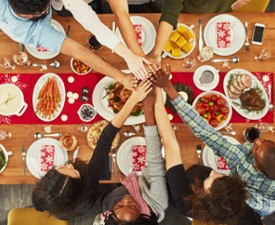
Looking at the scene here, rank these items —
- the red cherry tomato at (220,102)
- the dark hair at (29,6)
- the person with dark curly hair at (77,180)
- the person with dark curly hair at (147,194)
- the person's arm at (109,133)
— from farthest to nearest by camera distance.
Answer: the red cherry tomato at (220,102), the person's arm at (109,133), the person with dark curly hair at (147,194), the person with dark curly hair at (77,180), the dark hair at (29,6)

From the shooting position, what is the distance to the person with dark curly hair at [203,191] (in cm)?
182

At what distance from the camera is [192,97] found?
7.47ft

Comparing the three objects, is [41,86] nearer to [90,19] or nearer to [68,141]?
[68,141]

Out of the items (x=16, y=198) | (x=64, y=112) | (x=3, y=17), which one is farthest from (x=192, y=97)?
(x=16, y=198)

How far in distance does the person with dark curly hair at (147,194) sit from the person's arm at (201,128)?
126mm

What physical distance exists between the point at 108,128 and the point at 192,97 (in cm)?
62

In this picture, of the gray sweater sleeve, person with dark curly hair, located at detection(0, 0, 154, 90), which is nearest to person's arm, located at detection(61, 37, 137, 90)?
person with dark curly hair, located at detection(0, 0, 154, 90)

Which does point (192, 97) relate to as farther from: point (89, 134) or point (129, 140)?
point (89, 134)

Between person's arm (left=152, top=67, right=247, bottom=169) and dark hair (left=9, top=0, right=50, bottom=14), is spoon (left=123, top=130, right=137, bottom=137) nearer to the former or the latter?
person's arm (left=152, top=67, right=247, bottom=169)

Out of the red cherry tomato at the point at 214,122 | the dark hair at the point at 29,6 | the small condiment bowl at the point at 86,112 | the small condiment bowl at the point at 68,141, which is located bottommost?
the small condiment bowl at the point at 68,141

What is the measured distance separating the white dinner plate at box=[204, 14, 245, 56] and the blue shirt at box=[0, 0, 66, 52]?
3.25 feet

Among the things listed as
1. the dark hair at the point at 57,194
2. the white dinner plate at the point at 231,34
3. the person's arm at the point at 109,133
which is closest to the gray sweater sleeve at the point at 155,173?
the person's arm at the point at 109,133

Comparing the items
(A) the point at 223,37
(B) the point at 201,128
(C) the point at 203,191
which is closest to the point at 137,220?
(C) the point at 203,191

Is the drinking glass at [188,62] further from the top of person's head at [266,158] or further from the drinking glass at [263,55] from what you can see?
the top of person's head at [266,158]
